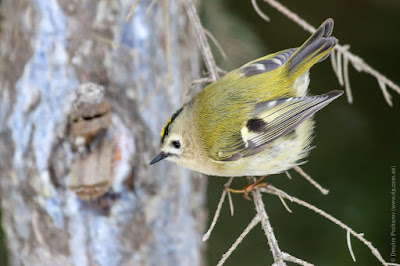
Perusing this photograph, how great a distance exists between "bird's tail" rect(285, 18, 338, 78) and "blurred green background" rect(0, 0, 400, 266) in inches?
13.8

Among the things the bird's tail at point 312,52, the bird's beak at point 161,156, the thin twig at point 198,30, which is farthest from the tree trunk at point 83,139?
the bird's tail at point 312,52

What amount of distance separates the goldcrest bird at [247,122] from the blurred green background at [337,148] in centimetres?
34

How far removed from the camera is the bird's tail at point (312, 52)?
69.9 inches

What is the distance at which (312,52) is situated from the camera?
1.82 metres

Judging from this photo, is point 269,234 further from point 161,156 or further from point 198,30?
point 198,30

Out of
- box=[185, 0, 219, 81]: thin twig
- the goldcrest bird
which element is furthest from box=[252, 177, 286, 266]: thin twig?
box=[185, 0, 219, 81]: thin twig

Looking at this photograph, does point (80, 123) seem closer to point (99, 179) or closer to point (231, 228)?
point (99, 179)

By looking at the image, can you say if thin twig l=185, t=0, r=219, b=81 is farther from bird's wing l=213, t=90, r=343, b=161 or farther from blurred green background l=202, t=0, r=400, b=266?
blurred green background l=202, t=0, r=400, b=266

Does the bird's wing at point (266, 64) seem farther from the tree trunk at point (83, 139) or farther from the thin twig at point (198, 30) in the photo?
the tree trunk at point (83, 139)

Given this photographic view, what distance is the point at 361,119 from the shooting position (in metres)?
2.44

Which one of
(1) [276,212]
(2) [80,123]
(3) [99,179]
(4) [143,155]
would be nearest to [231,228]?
(1) [276,212]

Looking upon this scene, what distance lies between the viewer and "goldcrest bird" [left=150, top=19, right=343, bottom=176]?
182 centimetres

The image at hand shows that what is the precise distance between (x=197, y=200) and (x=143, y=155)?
436 mm

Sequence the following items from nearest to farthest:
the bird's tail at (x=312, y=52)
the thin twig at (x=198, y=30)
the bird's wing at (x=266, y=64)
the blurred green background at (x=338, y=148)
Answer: the thin twig at (x=198, y=30) < the bird's tail at (x=312, y=52) < the bird's wing at (x=266, y=64) < the blurred green background at (x=338, y=148)
